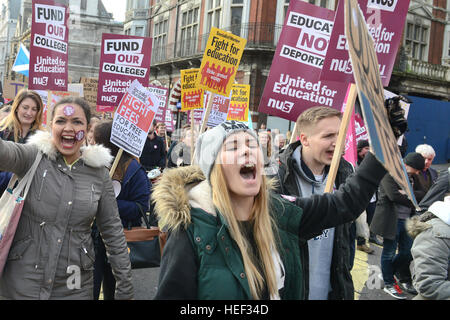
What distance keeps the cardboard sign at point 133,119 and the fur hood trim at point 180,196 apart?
7.14 feet

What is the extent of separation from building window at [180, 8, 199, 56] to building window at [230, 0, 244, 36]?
3.61 m

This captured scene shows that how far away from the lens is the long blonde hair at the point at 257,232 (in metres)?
1.72

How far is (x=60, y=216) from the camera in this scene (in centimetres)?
243

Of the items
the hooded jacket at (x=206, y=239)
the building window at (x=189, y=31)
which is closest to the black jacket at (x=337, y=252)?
the hooded jacket at (x=206, y=239)

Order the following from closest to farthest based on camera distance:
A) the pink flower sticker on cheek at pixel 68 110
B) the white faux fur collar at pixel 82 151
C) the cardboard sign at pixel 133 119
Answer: the white faux fur collar at pixel 82 151 < the pink flower sticker on cheek at pixel 68 110 < the cardboard sign at pixel 133 119

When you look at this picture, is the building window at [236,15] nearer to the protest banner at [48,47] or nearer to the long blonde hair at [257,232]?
the protest banner at [48,47]

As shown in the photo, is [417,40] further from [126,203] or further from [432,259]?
[126,203]

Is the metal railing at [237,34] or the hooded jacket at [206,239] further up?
the metal railing at [237,34]

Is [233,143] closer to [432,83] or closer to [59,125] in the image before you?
[59,125]

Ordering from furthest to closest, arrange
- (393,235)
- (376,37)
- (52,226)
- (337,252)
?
(393,235) → (376,37) → (337,252) → (52,226)

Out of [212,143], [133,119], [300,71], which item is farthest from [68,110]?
[300,71]

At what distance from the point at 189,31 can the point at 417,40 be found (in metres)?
13.8

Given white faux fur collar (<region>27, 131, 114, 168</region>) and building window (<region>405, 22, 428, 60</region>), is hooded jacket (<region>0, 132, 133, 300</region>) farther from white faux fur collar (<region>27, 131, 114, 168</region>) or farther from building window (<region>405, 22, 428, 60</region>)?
building window (<region>405, 22, 428, 60</region>)

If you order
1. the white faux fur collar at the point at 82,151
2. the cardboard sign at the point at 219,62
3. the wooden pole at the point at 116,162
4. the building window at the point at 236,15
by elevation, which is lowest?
the wooden pole at the point at 116,162
